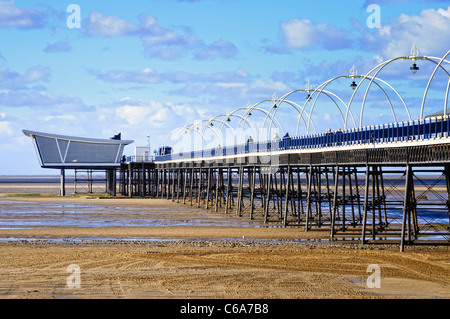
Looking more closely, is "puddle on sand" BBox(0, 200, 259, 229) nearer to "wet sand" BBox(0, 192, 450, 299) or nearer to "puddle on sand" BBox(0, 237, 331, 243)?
"wet sand" BBox(0, 192, 450, 299)

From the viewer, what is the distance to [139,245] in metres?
27.9

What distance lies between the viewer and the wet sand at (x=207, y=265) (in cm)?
1786

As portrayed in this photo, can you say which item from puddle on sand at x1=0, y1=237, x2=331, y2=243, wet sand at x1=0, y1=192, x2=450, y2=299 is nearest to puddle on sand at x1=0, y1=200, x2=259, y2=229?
wet sand at x1=0, y1=192, x2=450, y2=299

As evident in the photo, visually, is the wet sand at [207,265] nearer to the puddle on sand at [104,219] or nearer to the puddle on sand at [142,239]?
the puddle on sand at [142,239]

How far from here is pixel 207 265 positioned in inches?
876

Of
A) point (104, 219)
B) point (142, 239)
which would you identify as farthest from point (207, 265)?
point (104, 219)

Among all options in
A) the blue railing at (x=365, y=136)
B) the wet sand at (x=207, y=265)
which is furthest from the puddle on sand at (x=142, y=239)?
the blue railing at (x=365, y=136)

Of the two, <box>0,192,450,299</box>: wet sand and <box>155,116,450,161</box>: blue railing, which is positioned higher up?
<box>155,116,450,161</box>: blue railing

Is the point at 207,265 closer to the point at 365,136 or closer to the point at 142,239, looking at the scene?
the point at 142,239

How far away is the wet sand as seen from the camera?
17859mm

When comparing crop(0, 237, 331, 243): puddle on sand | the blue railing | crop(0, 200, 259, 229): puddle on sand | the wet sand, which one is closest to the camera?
the wet sand

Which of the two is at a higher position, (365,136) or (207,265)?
(365,136)
